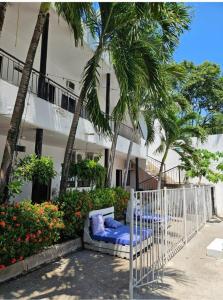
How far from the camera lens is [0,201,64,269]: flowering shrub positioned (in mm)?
5199

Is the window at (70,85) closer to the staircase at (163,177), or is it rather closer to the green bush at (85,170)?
the green bush at (85,170)

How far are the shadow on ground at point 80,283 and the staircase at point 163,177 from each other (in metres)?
12.5

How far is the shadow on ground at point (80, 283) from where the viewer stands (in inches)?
191

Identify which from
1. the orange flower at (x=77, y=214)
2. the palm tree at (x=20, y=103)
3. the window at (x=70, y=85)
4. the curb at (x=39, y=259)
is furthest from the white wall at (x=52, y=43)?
the curb at (x=39, y=259)

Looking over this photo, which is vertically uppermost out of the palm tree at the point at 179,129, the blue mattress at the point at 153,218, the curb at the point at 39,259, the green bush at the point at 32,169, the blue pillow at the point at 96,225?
the palm tree at the point at 179,129

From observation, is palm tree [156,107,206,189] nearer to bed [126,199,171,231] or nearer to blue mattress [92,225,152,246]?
blue mattress [92,225,152,246]

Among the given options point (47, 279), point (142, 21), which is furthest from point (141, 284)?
point (142, 21)

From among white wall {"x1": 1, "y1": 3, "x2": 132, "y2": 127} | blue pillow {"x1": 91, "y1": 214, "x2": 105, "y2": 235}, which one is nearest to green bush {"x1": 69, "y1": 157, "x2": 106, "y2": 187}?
blue pillow {"x1": 91, "y1": 214, "x2": 105, "y2": 235}

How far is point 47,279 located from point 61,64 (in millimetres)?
10784

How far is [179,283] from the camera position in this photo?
18.2ft

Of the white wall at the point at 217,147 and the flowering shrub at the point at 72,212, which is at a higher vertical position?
the white wall at the point at 217,147

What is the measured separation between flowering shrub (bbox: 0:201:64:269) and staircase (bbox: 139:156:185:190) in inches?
505

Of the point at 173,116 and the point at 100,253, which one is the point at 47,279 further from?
the point at 173,116

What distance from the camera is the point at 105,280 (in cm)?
562
